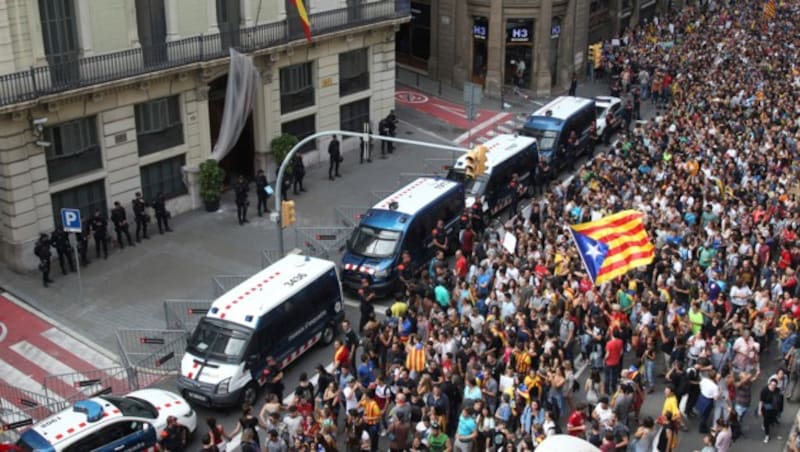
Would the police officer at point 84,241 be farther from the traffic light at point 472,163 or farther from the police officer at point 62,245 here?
the traffic light at point 472,163

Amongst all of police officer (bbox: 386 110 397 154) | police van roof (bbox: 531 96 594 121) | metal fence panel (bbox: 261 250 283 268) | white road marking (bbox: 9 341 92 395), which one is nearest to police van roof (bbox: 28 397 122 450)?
white road marking (bbox: 9 341 92 395)

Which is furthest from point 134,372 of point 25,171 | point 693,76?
point 693,76

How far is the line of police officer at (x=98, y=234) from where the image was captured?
2675 cm

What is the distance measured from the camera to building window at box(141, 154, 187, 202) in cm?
3116

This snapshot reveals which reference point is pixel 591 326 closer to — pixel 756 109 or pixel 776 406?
pixel 776 406

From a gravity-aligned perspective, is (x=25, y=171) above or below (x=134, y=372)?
above

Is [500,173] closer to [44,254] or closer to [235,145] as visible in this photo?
[235,145]

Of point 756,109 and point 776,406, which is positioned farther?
point 756,109

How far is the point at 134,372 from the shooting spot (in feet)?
70.9

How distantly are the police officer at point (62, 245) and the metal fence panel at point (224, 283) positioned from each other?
433cm

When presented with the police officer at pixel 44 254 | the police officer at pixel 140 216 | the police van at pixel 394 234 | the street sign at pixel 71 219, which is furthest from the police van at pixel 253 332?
the police officer at pixel 140 216

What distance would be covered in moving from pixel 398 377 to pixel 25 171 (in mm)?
14250

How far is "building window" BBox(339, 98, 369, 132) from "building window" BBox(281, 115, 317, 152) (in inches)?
66.4

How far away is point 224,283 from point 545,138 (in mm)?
14224
